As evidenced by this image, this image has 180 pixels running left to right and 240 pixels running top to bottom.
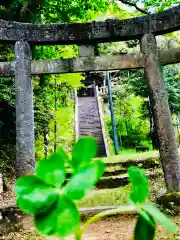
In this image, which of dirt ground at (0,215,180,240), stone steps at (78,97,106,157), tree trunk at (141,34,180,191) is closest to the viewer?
dirt ground at (0,215,180,240)

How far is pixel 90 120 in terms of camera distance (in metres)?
20.0

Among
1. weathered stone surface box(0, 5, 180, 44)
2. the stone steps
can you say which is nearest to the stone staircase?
the stone steps

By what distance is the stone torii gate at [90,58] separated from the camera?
231 inches

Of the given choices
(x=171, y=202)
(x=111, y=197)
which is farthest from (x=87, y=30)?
(x=171, y=202)

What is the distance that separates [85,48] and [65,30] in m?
0.54

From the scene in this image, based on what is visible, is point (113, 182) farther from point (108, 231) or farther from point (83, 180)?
point (83, 180)

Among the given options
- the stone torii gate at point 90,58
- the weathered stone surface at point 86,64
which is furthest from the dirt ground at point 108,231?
the weathered stone surface at point 86,64

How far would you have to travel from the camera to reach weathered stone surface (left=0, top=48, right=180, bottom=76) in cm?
609

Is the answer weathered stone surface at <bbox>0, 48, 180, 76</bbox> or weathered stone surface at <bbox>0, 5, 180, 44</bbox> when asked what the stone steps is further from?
weathered stone surface at <bbox>0, 5, 180, 44</bbox>

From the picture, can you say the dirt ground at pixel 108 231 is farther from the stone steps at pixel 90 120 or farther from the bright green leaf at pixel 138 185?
the stone steps at pixel 90 120

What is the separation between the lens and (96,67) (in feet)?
20.0

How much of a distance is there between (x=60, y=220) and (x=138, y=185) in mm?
116

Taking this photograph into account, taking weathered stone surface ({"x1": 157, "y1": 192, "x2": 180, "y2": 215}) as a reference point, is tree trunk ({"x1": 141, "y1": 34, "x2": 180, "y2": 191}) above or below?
above

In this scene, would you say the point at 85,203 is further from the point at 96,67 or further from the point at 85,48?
the point at 85,48
